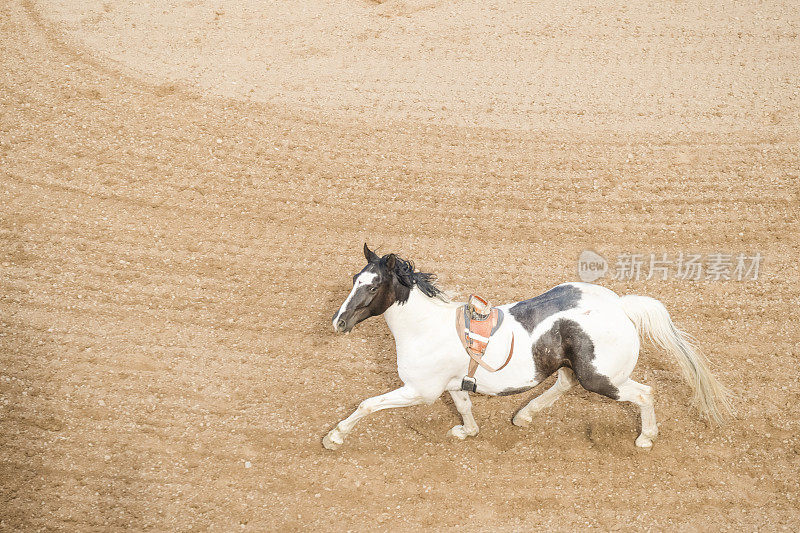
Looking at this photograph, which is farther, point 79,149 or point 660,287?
point 79,149

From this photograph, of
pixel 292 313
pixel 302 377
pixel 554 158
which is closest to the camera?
pixel 302 377

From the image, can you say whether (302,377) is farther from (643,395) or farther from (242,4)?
(242,4)

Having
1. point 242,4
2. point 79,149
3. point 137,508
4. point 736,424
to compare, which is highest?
point 242,4

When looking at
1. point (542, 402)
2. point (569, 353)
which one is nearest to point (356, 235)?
point (542, 402)

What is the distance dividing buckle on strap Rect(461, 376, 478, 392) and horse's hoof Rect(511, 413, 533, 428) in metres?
0.86

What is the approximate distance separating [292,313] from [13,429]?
2820 millimetres

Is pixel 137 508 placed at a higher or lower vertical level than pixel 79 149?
lower

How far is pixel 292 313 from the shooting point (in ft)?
Answer: 23.9

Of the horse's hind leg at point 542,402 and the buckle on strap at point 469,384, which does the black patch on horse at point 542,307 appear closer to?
the buckle on strap at point 469,384

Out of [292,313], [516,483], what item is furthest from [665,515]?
[292,313]

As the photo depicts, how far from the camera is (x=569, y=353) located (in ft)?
17.8

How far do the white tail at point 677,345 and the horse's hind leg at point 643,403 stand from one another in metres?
0.39

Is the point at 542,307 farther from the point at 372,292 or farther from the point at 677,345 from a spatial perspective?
the point at 372,292

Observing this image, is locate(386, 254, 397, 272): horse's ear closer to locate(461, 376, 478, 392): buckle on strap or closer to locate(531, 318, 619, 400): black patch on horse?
locate(461, 376, 478, 392): buckle on strap
